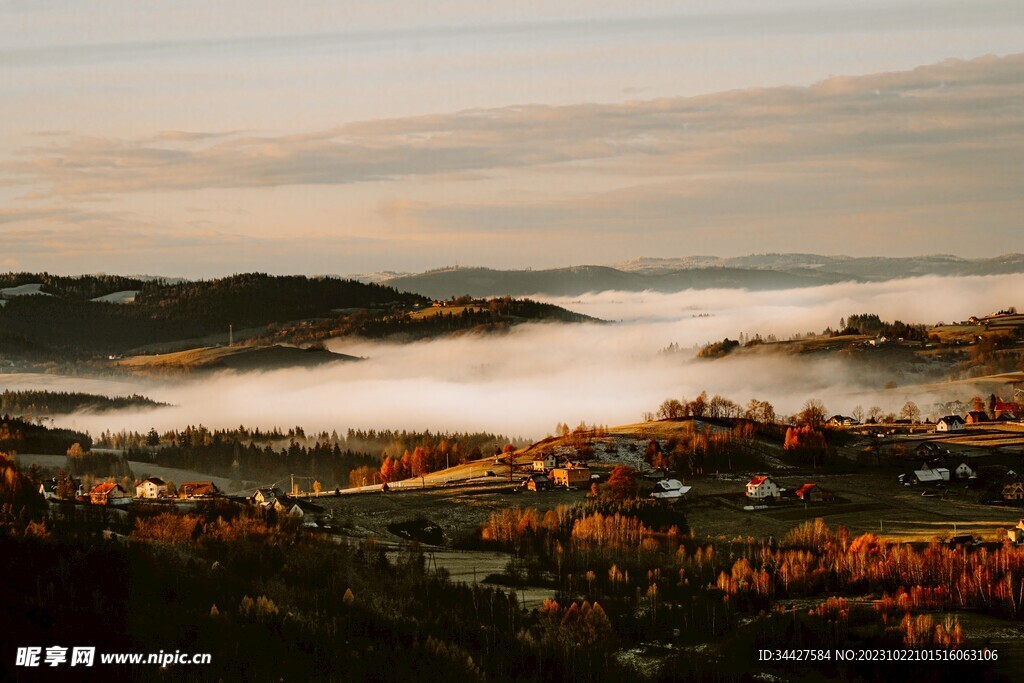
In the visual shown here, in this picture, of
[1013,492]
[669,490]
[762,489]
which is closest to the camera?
[1013,492]

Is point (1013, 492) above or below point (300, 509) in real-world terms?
below

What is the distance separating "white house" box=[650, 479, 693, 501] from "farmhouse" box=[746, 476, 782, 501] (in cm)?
837

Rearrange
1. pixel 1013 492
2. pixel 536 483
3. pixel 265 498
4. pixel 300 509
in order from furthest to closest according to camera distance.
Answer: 1. pixel 536 483
2. pixel 1013 492
3. pixel 265 498
4. pixel 300 509

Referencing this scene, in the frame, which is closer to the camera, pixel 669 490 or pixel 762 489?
pixel 762 489

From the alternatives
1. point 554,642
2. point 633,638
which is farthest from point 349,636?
point 633,638

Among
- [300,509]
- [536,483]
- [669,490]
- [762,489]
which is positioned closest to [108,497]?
[300,509]

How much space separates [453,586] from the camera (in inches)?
5197

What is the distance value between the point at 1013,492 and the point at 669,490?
142ft

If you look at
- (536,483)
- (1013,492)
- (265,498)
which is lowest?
(536,483)

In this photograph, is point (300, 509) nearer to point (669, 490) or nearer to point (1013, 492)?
point (669, 490)

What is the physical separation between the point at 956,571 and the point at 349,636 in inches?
2318

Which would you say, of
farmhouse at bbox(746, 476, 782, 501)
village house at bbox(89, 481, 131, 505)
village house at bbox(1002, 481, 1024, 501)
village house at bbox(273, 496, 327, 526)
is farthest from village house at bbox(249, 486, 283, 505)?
village house at bbox(1002, 481, 1024, 501)

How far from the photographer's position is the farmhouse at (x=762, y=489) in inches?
7313

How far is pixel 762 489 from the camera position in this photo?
188 metres
